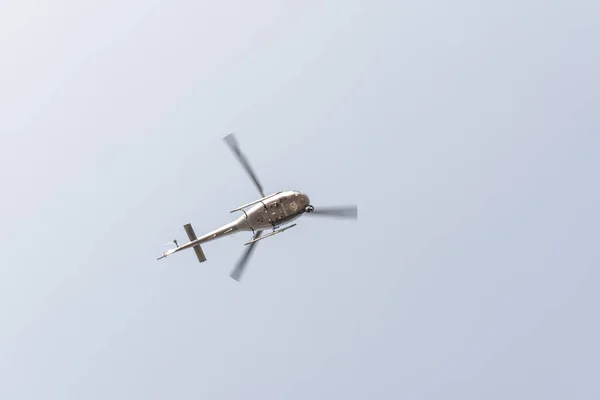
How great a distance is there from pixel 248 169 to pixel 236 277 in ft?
29.5

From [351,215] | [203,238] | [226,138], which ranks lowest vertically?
[351,215]

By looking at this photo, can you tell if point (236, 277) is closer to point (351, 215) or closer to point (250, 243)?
point (250, 243)

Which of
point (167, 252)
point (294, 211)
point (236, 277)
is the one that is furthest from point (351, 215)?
Result: point (167, 252)

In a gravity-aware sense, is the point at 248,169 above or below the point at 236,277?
above

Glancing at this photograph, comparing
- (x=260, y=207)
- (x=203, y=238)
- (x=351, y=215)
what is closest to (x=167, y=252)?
(x=203, y=238)

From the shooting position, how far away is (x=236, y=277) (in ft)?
220

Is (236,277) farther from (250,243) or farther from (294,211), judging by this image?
(294,211)

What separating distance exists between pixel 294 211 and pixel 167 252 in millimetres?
10861

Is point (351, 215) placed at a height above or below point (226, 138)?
below

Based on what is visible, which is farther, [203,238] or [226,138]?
[203,238]

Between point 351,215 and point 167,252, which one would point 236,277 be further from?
point 351,215

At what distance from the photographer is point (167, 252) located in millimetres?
67688

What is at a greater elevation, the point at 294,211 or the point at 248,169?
the point at 248,169

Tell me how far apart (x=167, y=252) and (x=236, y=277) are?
6.05 metres
